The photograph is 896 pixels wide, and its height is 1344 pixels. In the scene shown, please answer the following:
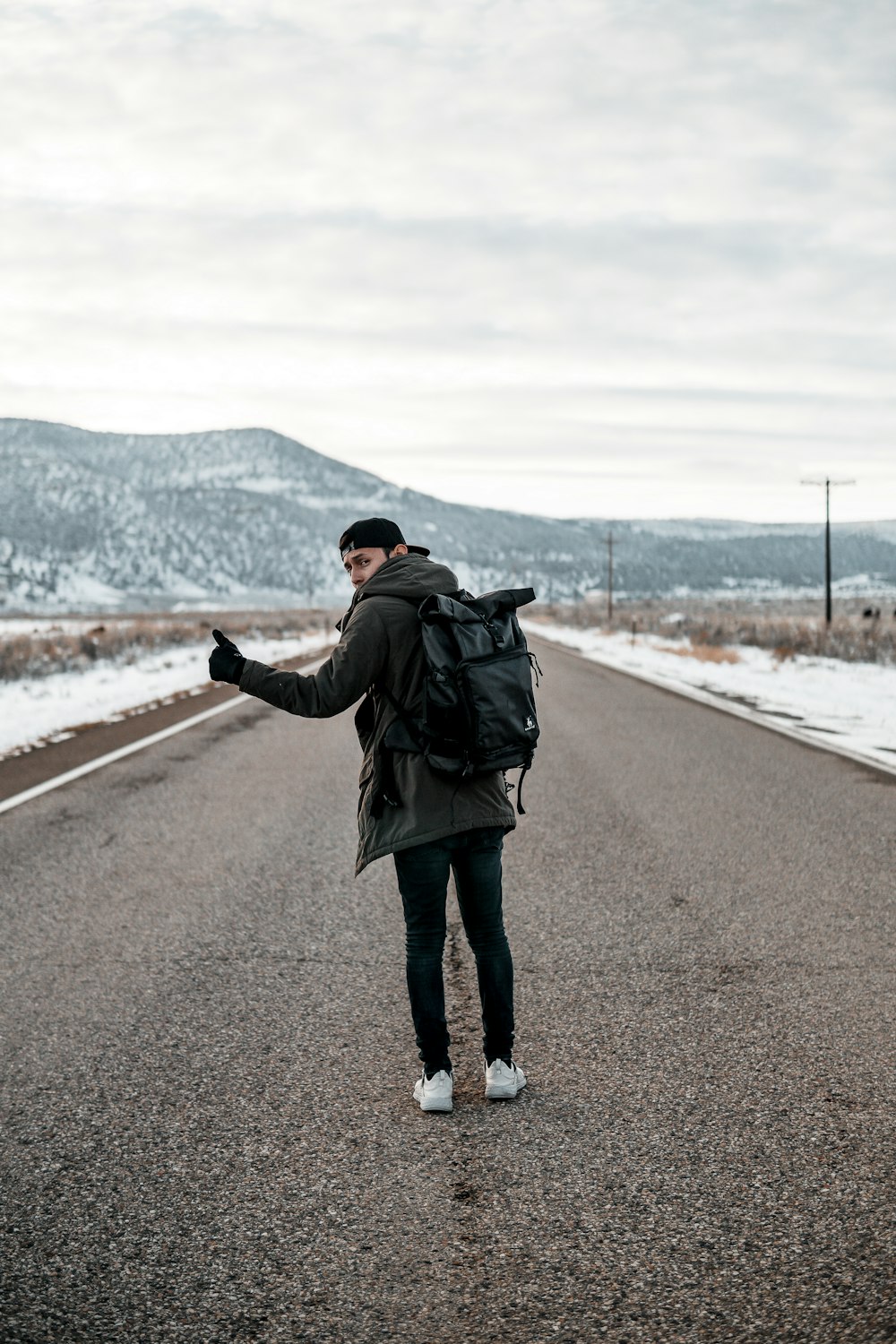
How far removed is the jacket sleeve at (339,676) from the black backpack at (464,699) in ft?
0.43

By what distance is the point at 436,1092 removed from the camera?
404cm

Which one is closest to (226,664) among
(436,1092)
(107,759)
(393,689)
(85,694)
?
(393,689)

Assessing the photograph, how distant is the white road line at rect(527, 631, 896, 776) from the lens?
12.3 meters

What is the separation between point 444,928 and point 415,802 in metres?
0.46

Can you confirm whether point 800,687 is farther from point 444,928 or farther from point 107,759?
point 444,928

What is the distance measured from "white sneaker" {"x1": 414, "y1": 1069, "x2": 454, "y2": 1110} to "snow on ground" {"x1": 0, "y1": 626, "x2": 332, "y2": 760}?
390 inches

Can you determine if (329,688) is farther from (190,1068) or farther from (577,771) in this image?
(577,771)

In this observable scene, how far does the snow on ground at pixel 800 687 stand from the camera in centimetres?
1485

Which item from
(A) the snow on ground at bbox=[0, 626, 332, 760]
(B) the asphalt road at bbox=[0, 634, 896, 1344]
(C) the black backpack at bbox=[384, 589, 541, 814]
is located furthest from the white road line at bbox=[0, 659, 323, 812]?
(C) the black backpack at bbox=[384, 589, 541, 814]

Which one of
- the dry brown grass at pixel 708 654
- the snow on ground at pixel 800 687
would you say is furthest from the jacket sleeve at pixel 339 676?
the dry brown grass at pixel 708 654

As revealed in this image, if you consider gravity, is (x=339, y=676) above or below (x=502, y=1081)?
above

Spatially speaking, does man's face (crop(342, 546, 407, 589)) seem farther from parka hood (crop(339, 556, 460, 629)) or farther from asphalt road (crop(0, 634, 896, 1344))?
asphalt road (crop(0, 634, 896, 1344))

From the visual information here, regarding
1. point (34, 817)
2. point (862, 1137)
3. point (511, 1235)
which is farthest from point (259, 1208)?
point (34, 817)

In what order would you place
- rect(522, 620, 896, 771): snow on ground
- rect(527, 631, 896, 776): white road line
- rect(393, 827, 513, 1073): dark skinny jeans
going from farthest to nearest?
rect(522, 620, 896, 771): snow on ground
rect(527, 631, 896, 776): white road line
rect(393, 827, 513, 1073): dark skinny jeans
